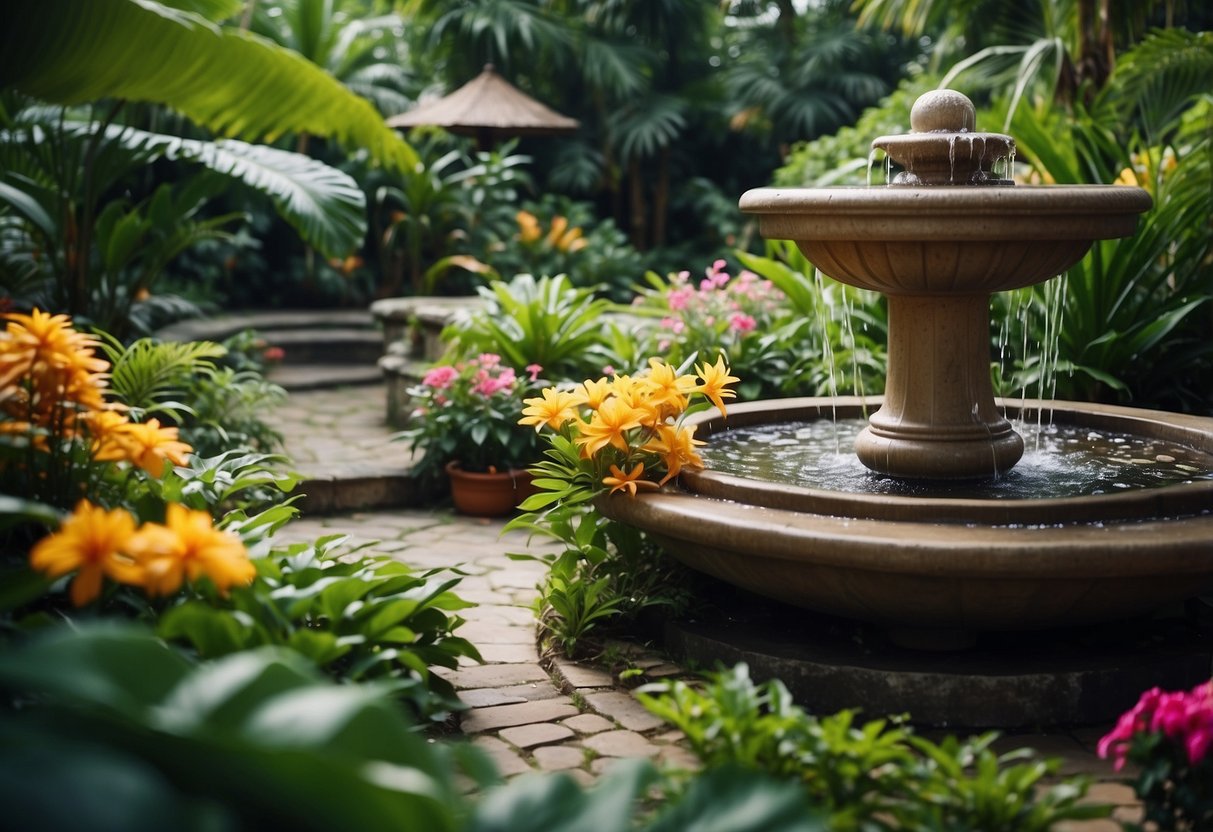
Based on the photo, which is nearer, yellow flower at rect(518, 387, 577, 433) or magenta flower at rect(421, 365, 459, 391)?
yellow flower at rect(518, 387, 577, 433)

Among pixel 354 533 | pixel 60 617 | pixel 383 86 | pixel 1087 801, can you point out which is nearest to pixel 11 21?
pixel 354 533

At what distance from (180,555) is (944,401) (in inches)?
109

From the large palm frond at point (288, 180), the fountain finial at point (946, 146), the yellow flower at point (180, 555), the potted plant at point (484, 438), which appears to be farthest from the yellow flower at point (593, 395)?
the large palm frond at point (288, 180)

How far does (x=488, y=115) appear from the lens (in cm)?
1152

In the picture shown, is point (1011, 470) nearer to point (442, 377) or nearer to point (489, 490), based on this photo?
point (489, 490)

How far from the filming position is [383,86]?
15320mm

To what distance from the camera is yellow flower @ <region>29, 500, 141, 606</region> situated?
2.62 meters

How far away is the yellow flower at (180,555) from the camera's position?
2.68m

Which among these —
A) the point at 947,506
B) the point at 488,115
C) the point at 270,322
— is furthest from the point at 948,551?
the point at 270,322

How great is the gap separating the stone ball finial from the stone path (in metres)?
2.06

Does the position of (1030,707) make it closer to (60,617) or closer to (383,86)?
(60,617)

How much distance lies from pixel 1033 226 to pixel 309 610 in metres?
2.42

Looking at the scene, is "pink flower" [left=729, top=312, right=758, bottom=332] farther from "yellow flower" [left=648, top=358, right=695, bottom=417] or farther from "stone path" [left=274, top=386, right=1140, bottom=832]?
"yellow flower" [left=648, top=358, right=695, bottom=417]

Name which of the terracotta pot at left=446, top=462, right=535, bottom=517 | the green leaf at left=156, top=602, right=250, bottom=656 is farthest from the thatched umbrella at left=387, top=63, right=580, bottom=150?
the green leaf at left=156, top=602, right=250, bottom=656
